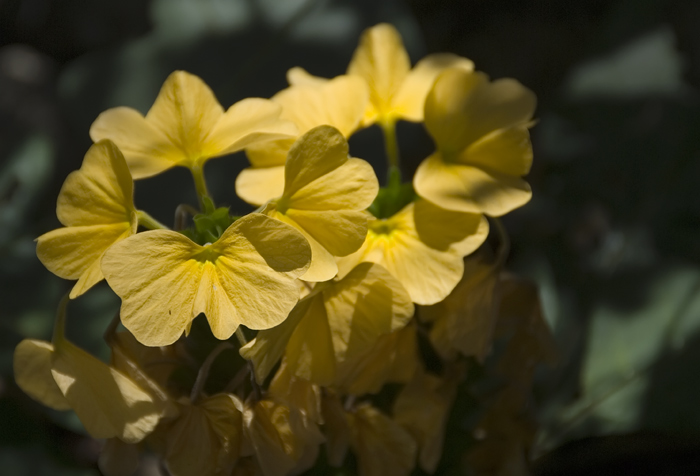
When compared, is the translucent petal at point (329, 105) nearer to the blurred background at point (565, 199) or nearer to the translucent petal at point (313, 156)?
the translucent petal at point (313, 156)

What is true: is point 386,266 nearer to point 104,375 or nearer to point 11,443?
point 104,375

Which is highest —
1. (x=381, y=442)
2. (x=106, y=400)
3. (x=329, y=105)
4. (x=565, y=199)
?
(x=329, y=105)

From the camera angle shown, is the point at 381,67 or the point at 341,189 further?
the point at 381,67

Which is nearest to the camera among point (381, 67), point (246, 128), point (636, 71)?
point (246, 128)

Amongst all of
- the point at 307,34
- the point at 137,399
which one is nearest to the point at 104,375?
the point at 137,399

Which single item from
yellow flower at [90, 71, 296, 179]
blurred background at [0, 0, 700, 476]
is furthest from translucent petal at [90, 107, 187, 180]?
blurred background at [0, 0, 700, 476]

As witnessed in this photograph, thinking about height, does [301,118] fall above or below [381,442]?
above

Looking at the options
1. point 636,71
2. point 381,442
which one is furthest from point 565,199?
point 381,442

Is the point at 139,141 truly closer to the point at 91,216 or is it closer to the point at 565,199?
the point at 91,216

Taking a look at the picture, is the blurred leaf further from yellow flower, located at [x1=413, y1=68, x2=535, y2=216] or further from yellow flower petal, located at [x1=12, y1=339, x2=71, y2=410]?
yellow flower petal, located at [x1=12, y1=339, x2=71, y2=410]
